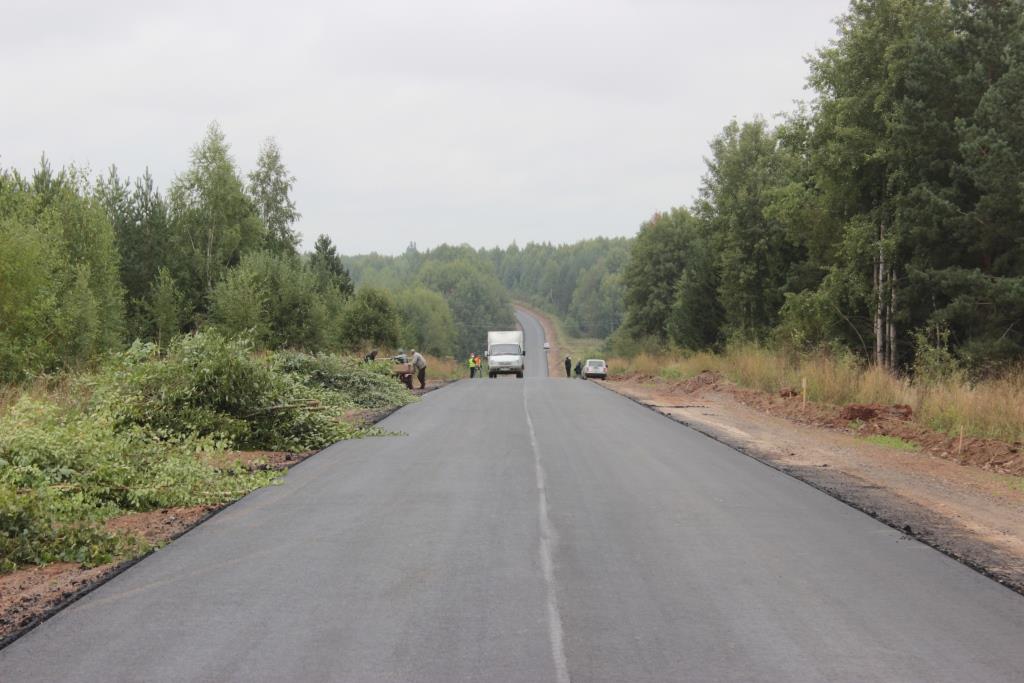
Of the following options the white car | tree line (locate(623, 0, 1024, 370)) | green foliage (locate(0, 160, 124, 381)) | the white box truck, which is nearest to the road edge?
green foliage (locate(0, 160, 124, 381))

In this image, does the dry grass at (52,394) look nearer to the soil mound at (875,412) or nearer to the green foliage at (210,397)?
the green foliage at (210,397)

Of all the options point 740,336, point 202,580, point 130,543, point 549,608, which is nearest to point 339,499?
point 130,543

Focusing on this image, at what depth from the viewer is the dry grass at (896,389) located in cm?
1798

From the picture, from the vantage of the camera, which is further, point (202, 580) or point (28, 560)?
point (28, 560)

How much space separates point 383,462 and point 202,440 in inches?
107

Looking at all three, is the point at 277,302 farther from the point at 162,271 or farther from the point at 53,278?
the point at 53,278

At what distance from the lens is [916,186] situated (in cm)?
3045

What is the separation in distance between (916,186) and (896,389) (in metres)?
9.97

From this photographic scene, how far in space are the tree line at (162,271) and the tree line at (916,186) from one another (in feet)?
77.8

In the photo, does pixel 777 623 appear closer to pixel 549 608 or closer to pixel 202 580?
pixel 549 608

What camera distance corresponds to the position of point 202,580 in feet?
24.0

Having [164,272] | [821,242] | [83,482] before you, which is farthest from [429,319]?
[83,482]

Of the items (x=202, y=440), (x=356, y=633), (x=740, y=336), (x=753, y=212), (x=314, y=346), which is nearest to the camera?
(x=356, y=633)

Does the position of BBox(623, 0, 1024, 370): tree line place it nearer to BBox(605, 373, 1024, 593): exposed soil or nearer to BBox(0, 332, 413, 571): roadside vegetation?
BBox(605, 373, 1024, 593): exposed soil
